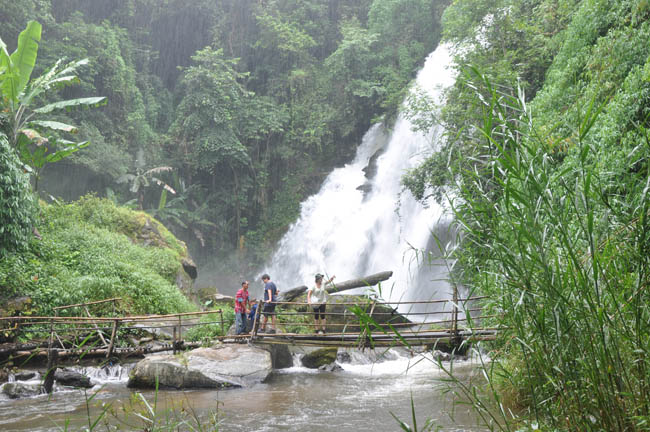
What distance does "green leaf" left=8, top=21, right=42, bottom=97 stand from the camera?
42.8 ft

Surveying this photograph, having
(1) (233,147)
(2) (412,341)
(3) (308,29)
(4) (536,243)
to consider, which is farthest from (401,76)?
(4) (536,243)

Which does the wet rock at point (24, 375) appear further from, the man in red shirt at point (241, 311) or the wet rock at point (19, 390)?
the man in red shirt at point (241, 311)

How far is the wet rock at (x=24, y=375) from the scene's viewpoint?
8703 mm

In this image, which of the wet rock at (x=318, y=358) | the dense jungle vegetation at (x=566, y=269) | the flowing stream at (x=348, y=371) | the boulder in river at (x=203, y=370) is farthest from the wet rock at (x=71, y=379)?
the dense jungle vegetation at (x=566, y=269)

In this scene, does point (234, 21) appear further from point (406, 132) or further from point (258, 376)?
point (258, 376)

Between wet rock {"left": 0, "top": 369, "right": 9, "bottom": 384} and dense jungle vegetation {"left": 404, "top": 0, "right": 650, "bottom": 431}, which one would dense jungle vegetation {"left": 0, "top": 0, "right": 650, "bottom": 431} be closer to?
dense jungle vegetation {"left": 404, "top": 0, "right": 650, "bottom": 431}

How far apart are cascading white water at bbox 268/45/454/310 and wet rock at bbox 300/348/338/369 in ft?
25.7

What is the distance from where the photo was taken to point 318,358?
1073 centimetres

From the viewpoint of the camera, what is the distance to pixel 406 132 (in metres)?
22.4

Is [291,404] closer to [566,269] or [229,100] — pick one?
[566,269]

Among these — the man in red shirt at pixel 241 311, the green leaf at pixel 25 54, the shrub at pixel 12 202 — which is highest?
the green leaf at pixel 25 54

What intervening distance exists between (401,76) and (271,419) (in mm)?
22613

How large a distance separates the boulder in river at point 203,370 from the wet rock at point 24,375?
204cm

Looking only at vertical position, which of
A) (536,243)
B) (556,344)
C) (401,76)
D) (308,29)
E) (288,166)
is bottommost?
(556,344)
